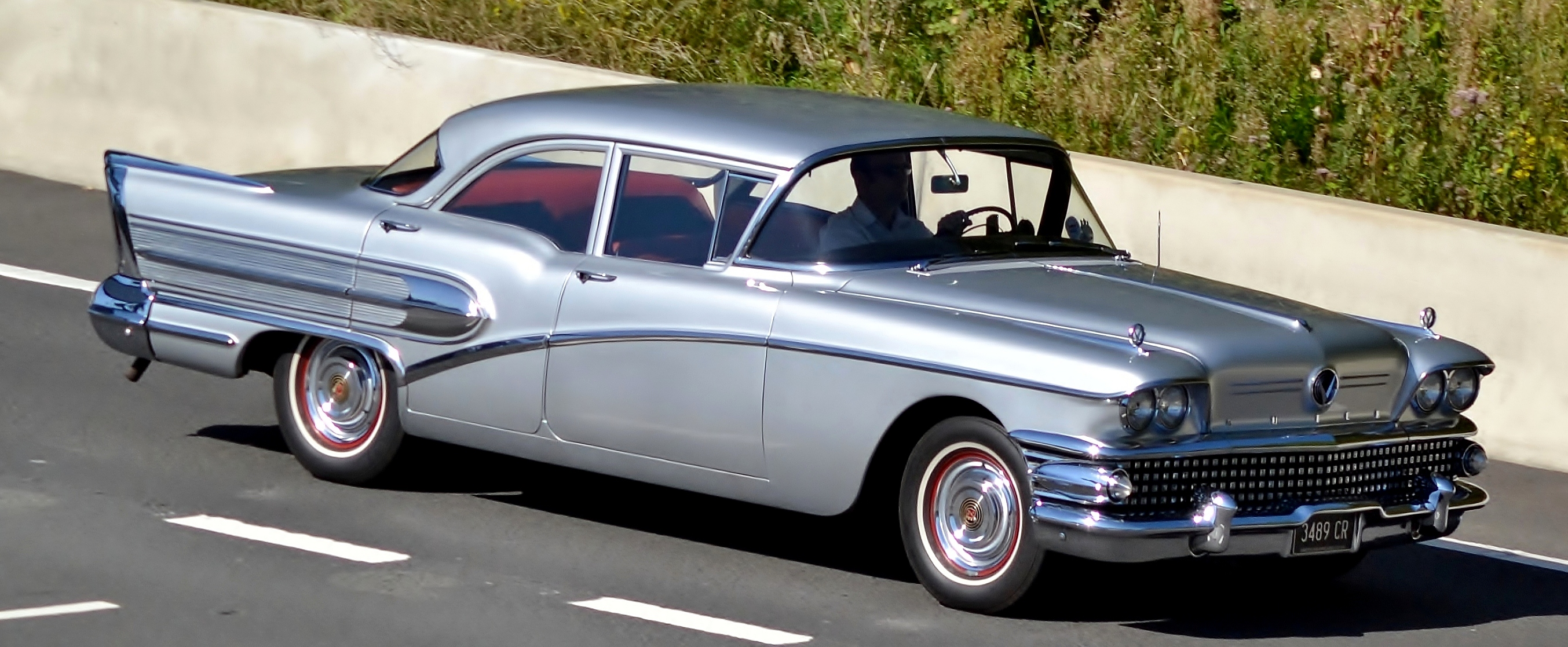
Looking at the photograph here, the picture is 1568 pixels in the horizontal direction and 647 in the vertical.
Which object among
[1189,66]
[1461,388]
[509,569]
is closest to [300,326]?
[509,569]

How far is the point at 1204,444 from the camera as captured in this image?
20.0 ft

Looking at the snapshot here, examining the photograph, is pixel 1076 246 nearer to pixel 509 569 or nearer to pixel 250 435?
pixel 509 569

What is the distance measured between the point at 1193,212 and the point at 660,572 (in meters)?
4.70

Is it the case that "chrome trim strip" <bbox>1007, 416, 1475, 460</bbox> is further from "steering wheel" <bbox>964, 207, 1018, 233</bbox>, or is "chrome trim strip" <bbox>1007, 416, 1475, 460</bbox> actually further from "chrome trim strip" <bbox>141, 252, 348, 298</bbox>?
"chrome trim strip" <bbox>141, 252, 348, 298</bbox>

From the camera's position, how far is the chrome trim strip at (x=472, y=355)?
7.12m

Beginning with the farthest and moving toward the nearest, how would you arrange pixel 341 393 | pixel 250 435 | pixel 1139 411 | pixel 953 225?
pixel 250 435
pixel 341 393
pixel 953 225
pixel 1139 411

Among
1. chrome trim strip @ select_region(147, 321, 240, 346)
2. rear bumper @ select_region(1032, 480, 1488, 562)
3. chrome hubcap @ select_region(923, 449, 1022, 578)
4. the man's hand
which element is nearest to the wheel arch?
chrome hubcap @ select_region(923, 449, 1022, 578)

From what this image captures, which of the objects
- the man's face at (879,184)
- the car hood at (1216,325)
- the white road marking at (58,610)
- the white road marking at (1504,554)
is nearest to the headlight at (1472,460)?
the car hood at (1216,325)

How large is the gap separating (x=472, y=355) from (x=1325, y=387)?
2888 mm

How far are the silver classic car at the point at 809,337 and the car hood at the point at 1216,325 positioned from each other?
0.04 feet

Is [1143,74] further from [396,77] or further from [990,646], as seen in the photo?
[990,646]

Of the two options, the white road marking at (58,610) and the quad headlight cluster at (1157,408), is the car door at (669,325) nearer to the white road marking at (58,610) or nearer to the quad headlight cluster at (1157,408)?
the quad headlight cluster at (1157,408)

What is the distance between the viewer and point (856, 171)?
275 inches

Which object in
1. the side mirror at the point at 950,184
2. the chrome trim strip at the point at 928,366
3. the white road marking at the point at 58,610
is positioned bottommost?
the white road marking at the point at 58,610
